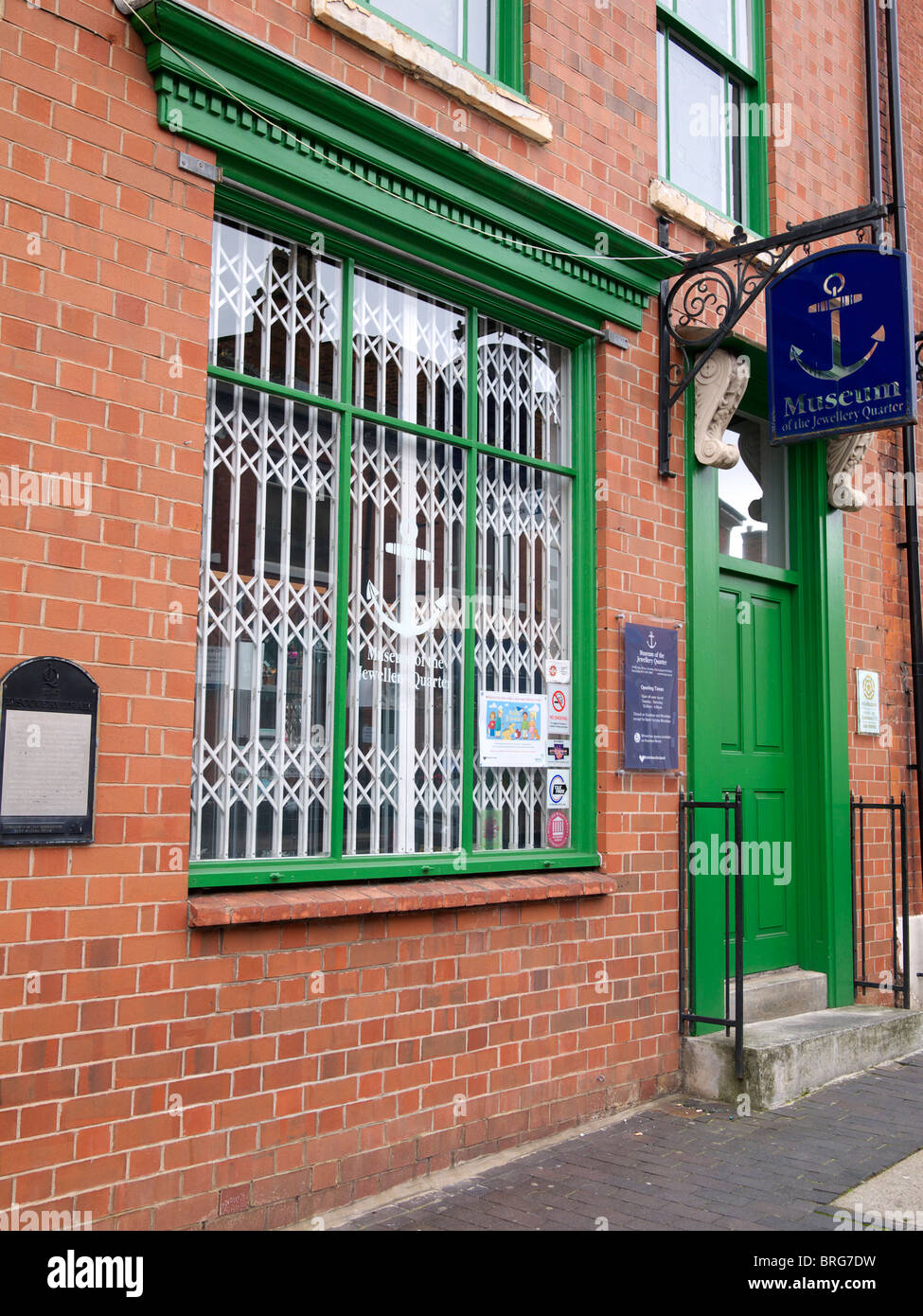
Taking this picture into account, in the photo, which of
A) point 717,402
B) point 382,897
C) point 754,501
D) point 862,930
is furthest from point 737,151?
point 382,897

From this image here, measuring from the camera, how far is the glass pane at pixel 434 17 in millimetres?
5480

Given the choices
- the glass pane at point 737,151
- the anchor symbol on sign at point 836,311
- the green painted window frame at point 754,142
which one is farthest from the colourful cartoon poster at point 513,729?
the glass pane at point 737,151

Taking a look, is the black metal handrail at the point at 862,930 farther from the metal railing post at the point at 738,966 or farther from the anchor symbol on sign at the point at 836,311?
the anchor symbol on sign at the point at 836,311

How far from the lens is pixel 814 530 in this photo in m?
7.80

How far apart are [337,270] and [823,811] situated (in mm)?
4583

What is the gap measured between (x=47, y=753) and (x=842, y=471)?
579 centimetres

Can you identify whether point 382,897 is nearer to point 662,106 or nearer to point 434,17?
point 434,17

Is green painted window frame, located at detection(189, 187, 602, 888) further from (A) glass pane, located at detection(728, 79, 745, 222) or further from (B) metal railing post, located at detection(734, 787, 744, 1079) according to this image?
(A) glass pane, located at detection(728, 79, 745, 222)

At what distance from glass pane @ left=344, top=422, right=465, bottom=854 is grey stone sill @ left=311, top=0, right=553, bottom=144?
5.18 feet

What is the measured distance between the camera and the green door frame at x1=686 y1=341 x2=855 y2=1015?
750 cm

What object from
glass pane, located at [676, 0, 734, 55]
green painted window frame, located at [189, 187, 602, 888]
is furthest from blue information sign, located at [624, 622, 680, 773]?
glass pane, located at [676, 0, 734, 55]

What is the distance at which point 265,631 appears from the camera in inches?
182
